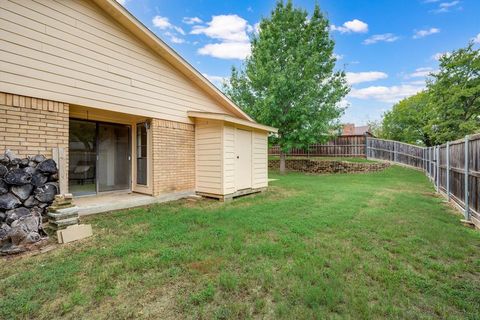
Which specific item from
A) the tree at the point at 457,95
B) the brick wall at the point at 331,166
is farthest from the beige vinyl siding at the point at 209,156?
the tree at the point at 457,95

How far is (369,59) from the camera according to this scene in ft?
60.7

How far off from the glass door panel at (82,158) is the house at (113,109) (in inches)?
1.0

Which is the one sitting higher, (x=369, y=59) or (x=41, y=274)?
(x=369, y=59)

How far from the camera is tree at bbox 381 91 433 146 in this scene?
87.4 feet

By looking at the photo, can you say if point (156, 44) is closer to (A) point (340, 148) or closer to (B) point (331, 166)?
(B) point (331, 166)

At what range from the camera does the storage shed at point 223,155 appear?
22.3ft

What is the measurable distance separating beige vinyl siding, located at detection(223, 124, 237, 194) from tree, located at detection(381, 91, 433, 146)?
28010 millimetres

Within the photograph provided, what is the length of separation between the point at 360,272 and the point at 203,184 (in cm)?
533

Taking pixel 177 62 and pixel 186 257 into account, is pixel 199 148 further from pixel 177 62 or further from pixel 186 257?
pixel 186 257

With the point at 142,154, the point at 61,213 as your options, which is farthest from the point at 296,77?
the point at 61,213

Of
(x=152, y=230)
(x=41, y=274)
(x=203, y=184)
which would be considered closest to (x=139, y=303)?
(x=41, y=274)

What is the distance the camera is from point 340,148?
19.2 metres

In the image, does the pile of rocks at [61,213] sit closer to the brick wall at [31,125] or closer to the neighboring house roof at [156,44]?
the brick wall at [31,125]

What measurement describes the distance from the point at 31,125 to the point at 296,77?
1290 centimetres
